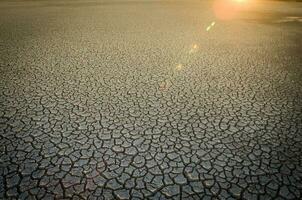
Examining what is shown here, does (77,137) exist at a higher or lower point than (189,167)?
higher

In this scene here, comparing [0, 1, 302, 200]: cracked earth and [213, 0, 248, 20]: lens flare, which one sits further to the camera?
[213, 0, 248, 20]: lens flare

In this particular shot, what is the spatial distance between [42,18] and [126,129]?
6530 millimetres

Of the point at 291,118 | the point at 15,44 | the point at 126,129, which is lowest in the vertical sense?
the point at 291,118

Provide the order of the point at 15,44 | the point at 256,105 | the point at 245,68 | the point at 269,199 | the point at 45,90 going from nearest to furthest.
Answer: the point at 269,199
the point at 256,105
the point at 45,90
the point at 245,68
the point at 15,44

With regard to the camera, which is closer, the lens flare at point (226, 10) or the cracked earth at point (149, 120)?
the cracked earth at point (149, 120)

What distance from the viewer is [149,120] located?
7.77ft

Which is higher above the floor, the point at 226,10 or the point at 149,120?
the point at 226,10

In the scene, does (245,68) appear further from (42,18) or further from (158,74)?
(42,18)

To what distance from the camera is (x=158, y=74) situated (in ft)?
11.3

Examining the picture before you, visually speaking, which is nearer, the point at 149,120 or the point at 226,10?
the point at 149,120

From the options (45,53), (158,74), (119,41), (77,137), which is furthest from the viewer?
(119,41)

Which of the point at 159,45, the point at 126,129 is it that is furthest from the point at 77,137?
the point at 159,45

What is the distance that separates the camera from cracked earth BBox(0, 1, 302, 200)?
165 centimetres

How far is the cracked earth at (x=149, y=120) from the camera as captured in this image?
1.65 m
